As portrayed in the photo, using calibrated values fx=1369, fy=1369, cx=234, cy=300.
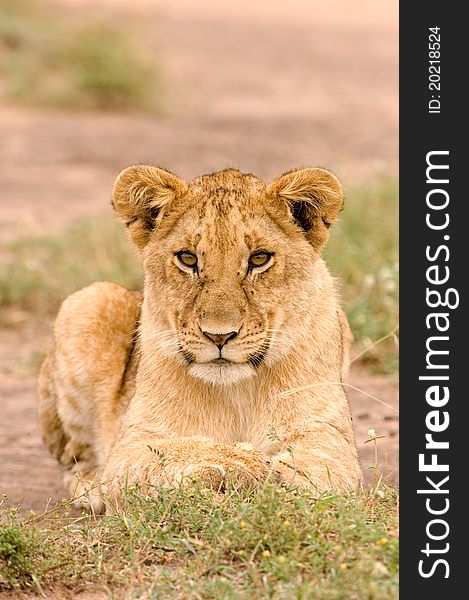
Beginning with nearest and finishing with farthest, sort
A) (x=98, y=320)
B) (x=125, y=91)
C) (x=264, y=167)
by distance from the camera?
(x=98, y=320) < (x=264, y=167) < (x=125, y=91)

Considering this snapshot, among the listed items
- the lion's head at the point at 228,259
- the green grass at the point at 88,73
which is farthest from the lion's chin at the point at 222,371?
the green grass at the point at 88,73

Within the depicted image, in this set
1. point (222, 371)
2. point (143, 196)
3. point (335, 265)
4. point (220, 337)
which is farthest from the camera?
point (335, 265)

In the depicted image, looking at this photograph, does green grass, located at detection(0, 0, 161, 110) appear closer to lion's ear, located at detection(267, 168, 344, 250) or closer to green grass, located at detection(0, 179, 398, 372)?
green grass, located at detection(0, 179, 398, 372)

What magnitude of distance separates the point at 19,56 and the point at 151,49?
3302 millimetres

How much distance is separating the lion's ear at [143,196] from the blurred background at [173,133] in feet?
4.07

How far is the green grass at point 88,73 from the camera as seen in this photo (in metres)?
18.1

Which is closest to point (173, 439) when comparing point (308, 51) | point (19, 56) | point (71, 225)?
point (71, 225)

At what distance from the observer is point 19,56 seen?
19.4 metres

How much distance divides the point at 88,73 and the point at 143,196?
13.1 meters

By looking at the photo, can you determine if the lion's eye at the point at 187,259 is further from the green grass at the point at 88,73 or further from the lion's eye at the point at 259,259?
the green grass at the point at 88,73

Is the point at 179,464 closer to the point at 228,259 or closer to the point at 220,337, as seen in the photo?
the point at 220,337

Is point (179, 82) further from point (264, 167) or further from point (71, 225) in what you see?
point (71, 225)

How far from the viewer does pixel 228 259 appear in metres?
5.24

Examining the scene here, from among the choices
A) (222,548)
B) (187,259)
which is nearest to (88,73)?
(187,259)
